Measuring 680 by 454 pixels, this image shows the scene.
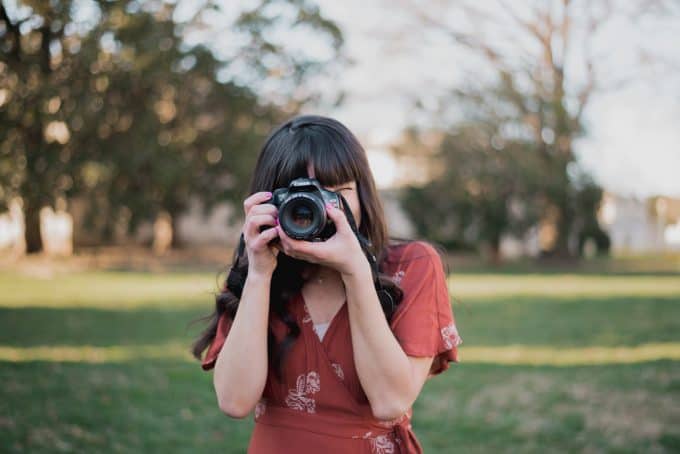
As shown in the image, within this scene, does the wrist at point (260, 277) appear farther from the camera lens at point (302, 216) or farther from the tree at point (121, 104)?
the tree at point (121, 104)

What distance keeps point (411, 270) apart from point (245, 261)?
0.45 meters

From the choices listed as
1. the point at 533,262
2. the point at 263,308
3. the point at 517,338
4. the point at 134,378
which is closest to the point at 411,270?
the point at 263,308

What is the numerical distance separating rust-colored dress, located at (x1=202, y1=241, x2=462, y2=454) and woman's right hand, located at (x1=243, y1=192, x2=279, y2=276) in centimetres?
17

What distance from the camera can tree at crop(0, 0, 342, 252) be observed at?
7.50 meters

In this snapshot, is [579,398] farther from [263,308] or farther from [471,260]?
[471,260]

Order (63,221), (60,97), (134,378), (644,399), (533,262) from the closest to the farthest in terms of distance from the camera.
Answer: (644,399)
(134,378)
(60,97)
(63,221)
(533,262)

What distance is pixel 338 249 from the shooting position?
1.58 meters

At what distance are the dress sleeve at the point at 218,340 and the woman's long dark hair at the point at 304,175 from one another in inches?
0.8

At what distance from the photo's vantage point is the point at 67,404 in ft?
16.2

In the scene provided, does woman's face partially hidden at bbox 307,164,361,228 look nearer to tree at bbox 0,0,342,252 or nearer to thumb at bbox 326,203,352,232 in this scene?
thumb at bbox 326,203,352,232

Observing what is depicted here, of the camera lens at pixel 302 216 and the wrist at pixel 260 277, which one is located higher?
the camera lens at pixel 302 216

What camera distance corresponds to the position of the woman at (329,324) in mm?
1599

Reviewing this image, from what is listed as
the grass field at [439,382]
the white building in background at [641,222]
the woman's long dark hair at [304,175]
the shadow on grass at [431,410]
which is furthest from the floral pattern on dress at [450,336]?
the white building in background at [641,222]

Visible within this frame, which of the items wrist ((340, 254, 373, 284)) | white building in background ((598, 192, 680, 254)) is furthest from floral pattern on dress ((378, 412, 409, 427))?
white building in background ((598, 192, 680, 254))
